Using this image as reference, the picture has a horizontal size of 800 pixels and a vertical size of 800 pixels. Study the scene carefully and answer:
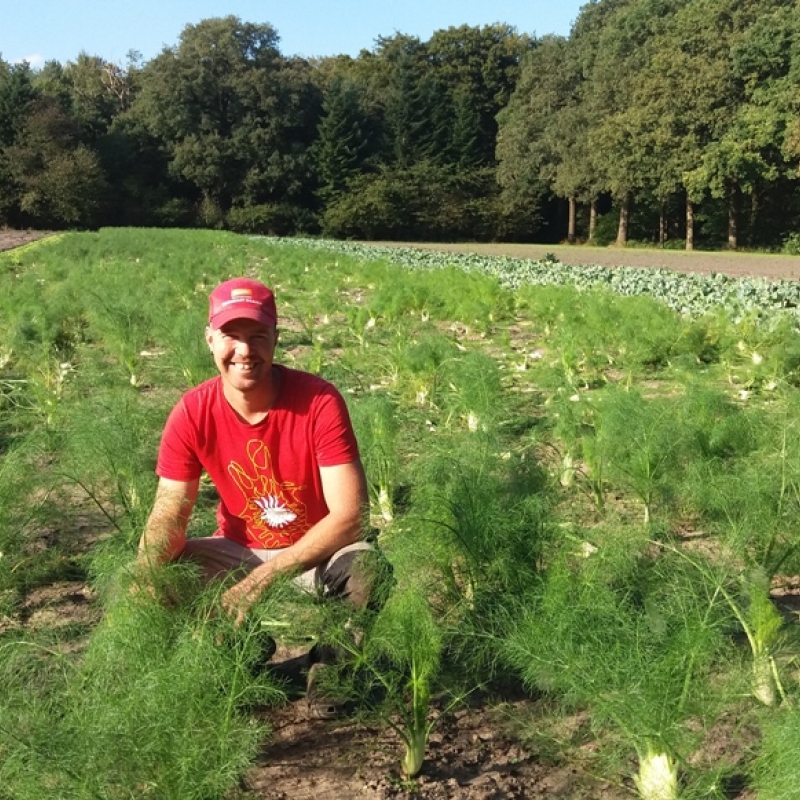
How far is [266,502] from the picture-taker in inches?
97.4

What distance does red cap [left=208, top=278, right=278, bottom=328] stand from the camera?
2252 mm

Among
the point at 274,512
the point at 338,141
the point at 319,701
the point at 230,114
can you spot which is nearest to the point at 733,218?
the point at 338,141

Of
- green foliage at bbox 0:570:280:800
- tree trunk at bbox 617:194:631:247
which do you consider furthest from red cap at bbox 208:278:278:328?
tree trunk at bbox 617:194:631:247

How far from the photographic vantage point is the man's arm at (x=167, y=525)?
227 cm

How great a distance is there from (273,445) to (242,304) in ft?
1.37

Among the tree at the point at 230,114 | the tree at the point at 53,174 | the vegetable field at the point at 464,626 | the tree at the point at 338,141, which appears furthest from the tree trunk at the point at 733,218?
the tree at the point at 53,174

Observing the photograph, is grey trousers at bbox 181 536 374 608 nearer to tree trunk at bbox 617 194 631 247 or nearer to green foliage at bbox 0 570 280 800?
green foliage at bbox 0 570 280 800

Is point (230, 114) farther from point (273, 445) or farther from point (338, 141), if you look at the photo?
point (273, 445)

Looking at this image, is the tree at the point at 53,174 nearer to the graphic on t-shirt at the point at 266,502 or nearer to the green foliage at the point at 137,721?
the graphic on t-shirt at the point at 266,502

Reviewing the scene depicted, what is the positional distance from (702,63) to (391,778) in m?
32.6

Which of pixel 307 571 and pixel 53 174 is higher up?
pixel 53 174

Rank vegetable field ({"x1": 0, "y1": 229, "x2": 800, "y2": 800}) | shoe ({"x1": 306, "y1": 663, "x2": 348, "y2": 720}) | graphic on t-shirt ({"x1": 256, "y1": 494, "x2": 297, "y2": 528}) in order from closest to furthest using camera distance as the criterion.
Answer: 1. vegetable field ({"x1": 0, "y1": 229, "x2": 800, "y2": 800})
2. shoe ({"x1": 306, "y1": 663, "x2": 348, "y2": 720})
3. graphic on t-shirt ({"x1": 256, "y1": 494, "x2": 297, "y2": 528})


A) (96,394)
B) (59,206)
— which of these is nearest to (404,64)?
(59,206)

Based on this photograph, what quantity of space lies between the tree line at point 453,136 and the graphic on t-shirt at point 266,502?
28.6 m
